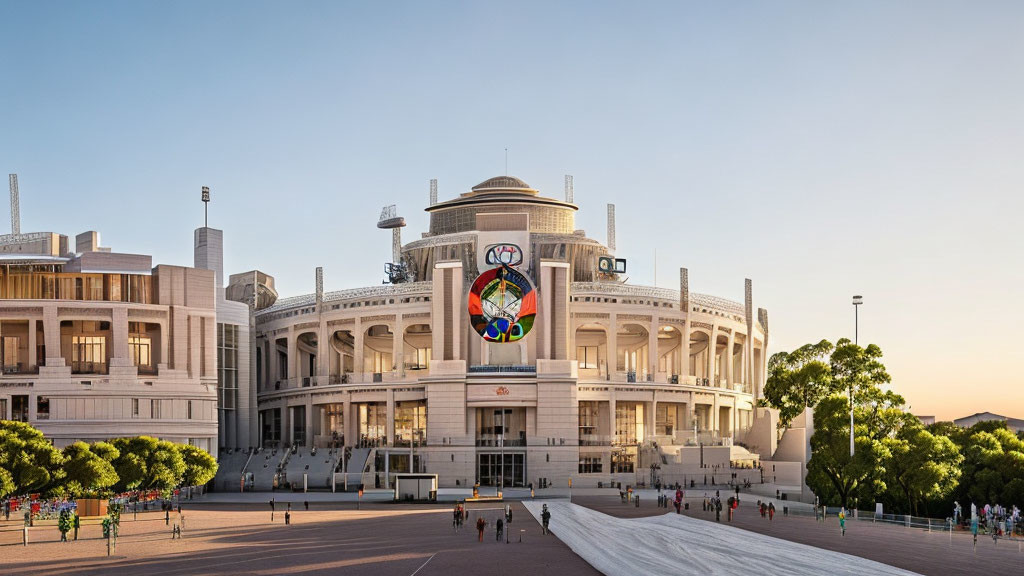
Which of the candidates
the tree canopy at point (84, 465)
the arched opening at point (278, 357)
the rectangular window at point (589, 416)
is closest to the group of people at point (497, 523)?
the tree canopy at point (84, 465)

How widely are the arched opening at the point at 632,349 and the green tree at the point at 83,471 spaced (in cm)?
6690

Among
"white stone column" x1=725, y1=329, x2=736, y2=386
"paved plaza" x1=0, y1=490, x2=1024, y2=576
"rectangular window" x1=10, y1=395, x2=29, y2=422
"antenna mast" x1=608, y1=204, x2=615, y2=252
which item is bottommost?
"paved plaza" x1=0, y1=490, x2=1024, y2=576

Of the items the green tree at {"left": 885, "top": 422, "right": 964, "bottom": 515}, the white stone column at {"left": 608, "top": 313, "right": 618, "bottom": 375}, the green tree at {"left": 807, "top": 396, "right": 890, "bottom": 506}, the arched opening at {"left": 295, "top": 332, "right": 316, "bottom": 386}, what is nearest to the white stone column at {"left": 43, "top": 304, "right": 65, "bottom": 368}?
the arched opening at {"left": 295, "top": 332, "right": 316, "bottom": 386}

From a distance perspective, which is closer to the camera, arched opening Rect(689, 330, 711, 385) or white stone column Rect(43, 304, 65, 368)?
white stone column Rect(43, 304, 65, 368)

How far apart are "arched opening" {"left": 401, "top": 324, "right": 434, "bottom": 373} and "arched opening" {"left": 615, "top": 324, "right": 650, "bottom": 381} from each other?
24.0 meters

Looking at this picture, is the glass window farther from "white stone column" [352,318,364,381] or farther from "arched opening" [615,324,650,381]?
"arched opening" [615,324,650,381]

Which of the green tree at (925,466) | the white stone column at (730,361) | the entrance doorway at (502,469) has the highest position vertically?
the white stone column at (730,361)

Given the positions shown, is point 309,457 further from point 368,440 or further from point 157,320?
point 157,320

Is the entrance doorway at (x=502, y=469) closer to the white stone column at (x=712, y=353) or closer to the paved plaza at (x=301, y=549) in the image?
the white stone column at (x=712, y=353)

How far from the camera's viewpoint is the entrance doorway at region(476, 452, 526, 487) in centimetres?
12469

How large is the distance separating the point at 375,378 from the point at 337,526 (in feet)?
198

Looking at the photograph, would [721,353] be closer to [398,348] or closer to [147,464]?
[398,348]

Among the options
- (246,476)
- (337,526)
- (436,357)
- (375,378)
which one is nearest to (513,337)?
(436,357)

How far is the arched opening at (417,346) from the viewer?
14638cm
